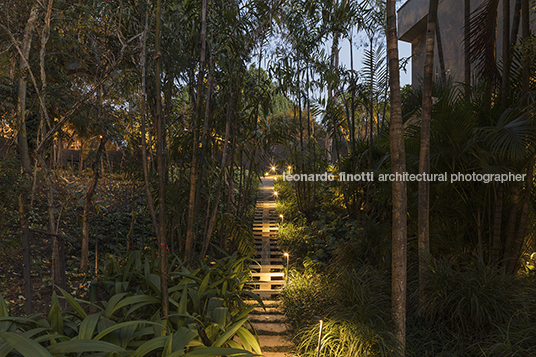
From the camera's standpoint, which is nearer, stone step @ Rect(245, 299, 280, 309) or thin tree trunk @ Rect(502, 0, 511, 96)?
thin tree trunk @ Rect(502, 0, 511, 96)

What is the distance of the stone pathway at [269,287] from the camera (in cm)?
276

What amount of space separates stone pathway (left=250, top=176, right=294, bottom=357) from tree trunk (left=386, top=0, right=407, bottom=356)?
0.96 m

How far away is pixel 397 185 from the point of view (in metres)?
2.12

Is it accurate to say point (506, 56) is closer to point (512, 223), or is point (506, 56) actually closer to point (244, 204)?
point (512, 223)

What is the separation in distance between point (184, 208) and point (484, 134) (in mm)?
2822

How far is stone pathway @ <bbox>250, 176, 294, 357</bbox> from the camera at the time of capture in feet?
9.05

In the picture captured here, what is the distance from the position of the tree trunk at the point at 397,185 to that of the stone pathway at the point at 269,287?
0.96 metres

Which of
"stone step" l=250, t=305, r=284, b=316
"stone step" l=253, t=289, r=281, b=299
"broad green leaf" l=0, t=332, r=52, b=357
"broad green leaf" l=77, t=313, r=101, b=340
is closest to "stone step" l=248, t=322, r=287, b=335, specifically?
"stone step" l=250, t=305, r=284, b=316

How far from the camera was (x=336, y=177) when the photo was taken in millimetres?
6562

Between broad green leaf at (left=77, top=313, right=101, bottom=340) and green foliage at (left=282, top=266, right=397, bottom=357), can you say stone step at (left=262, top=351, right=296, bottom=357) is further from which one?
broad green leaf at (left=77, top=313, right=101, bottom=340)

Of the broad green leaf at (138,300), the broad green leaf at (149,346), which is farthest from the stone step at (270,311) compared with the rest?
the broad green leaf at (149,346)

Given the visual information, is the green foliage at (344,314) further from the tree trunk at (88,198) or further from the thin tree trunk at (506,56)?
the tree trunk at (88,198)

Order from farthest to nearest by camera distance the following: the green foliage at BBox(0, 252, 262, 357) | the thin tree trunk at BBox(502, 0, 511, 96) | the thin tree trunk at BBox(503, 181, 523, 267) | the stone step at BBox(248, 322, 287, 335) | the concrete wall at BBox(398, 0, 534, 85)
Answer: the concrete wall at BBox(398, 0, 534, 85)
the stone step at BBox(248, 322, 287, 335)
the thin tree trunk at BBox(502, 0, 511, 96)
the thin tree trunk at BBox(503, 181, 523, 267)
the green foliage at BBox(0, 252, 262, 357)

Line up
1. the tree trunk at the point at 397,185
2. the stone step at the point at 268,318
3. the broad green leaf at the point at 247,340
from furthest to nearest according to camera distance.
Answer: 1. the stone step at the point at 268,318
2. the tree trunk at the point at 397,185
3. the broad green leaf at the point at 247,340
